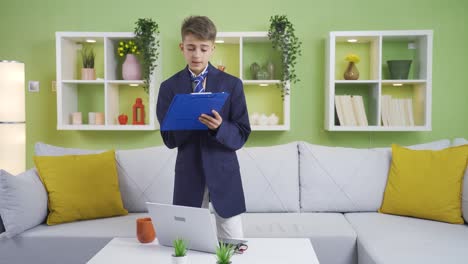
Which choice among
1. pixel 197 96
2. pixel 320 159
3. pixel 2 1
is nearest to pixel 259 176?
pixel 320 159

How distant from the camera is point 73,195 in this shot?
2.75m

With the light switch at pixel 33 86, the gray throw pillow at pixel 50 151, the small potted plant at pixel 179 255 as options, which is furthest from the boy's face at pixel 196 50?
the light switch at pixel 33 86

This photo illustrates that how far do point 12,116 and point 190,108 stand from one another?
242 centimetres

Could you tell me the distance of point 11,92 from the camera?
3.56m

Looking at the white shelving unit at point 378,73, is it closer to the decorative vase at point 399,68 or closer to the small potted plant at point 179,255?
the decorative vase at point 399,68

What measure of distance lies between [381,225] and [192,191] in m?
1.29

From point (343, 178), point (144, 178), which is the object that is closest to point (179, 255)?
point (144, 178)

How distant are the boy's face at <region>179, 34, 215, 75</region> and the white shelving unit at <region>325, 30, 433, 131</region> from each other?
6.21ft

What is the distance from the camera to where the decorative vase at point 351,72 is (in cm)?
361

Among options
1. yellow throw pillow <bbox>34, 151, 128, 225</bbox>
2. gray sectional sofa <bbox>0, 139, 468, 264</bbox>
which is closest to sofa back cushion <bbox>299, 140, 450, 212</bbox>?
gray sectional sofa <bbox>0, 139, 468, 264</bbox>

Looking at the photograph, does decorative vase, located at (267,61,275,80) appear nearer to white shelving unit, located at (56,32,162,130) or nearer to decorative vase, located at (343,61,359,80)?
decorative vase, located at (343,61,359,80)

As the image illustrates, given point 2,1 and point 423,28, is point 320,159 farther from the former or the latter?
point 2,1

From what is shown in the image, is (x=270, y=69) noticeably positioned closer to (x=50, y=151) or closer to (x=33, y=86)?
(x=50, y=151)

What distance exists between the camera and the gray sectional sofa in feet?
8.21
